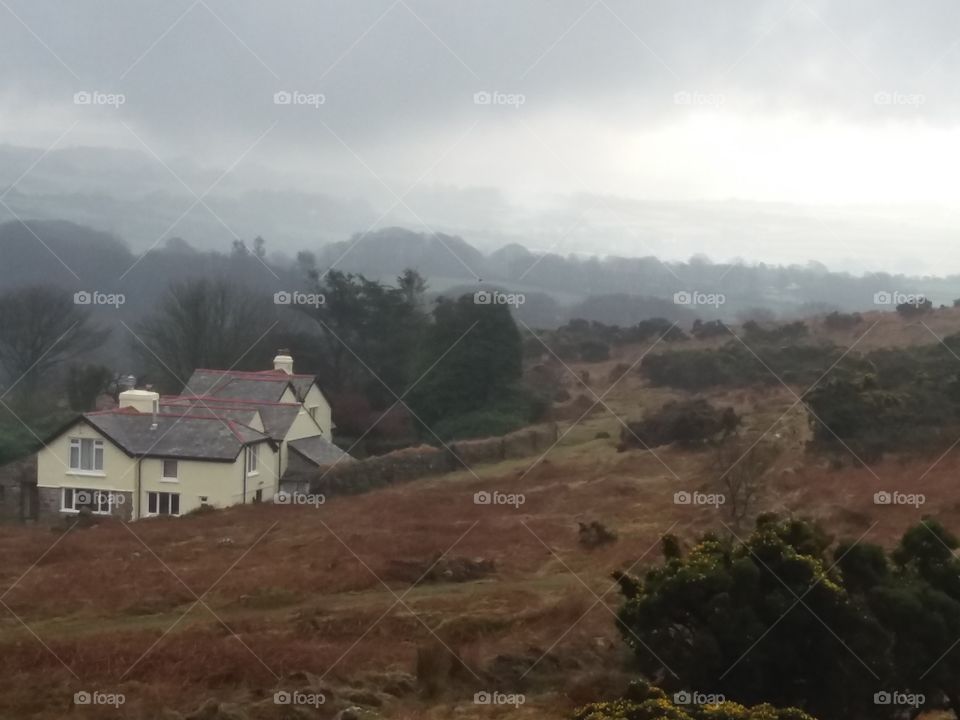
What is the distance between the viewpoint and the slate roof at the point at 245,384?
18.7 m

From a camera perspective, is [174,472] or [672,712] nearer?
[672,712]

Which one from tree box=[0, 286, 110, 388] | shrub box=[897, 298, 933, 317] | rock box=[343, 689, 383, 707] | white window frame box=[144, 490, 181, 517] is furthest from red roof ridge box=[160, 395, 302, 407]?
shrub box=[897, 298, 933, 317]

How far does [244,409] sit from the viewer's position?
18047mm

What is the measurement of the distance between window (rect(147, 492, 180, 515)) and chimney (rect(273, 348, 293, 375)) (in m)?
3.89

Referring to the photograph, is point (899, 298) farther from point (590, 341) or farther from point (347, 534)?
point (347, 534)

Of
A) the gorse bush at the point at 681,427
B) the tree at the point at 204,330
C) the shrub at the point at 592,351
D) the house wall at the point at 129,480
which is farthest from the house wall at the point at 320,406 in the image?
the gorse bush at the point at 681,427

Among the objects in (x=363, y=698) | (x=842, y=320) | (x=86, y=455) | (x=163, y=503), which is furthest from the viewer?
(x=842, y=320)

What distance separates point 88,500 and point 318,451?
407 cm

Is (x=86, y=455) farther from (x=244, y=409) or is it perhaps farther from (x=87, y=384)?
(x=87, y=384)

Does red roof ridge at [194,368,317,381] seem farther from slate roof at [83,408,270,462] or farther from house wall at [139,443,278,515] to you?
house wall at [139,443,278,515]

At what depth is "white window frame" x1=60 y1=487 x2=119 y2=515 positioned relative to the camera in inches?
651

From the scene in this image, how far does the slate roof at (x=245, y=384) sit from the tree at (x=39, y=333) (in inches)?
112

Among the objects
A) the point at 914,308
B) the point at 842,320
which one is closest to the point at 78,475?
the point at 842,320

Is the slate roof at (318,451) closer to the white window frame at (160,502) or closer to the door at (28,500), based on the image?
the white window frame at (160,502)
